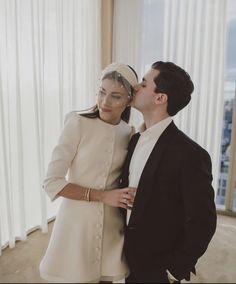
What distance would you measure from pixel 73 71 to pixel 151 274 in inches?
87.2

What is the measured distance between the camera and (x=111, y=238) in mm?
1073

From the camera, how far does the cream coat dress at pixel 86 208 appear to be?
3.30 feet

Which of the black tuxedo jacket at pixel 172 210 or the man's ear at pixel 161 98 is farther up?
the man's ear at pixel 161 98

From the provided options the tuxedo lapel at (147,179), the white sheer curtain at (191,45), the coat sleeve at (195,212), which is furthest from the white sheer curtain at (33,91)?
the coat sleeve at (195,212)

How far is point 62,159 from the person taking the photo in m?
1.01

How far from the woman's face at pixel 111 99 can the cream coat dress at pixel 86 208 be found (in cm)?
4

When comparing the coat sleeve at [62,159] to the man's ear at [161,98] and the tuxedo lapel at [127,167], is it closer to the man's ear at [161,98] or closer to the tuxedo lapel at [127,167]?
the tuxedo lapel at [127,167]

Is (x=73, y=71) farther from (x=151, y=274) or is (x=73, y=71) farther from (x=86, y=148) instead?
(x=151, y=274)

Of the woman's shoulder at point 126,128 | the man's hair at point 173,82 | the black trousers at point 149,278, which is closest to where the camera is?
the black trousers at point 149,278

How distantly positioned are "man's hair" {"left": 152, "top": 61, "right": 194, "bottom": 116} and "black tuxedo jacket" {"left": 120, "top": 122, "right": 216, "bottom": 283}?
0.15 metres

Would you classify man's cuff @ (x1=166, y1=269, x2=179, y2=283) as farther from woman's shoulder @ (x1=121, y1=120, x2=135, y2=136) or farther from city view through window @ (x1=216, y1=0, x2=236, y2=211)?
city view through window @ (x1=216, y1=0, x2=236, y2=211)

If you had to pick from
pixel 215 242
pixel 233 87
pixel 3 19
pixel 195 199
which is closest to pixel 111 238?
pixel 195 199

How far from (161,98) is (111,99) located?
21 centimetres

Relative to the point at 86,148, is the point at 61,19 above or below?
above
